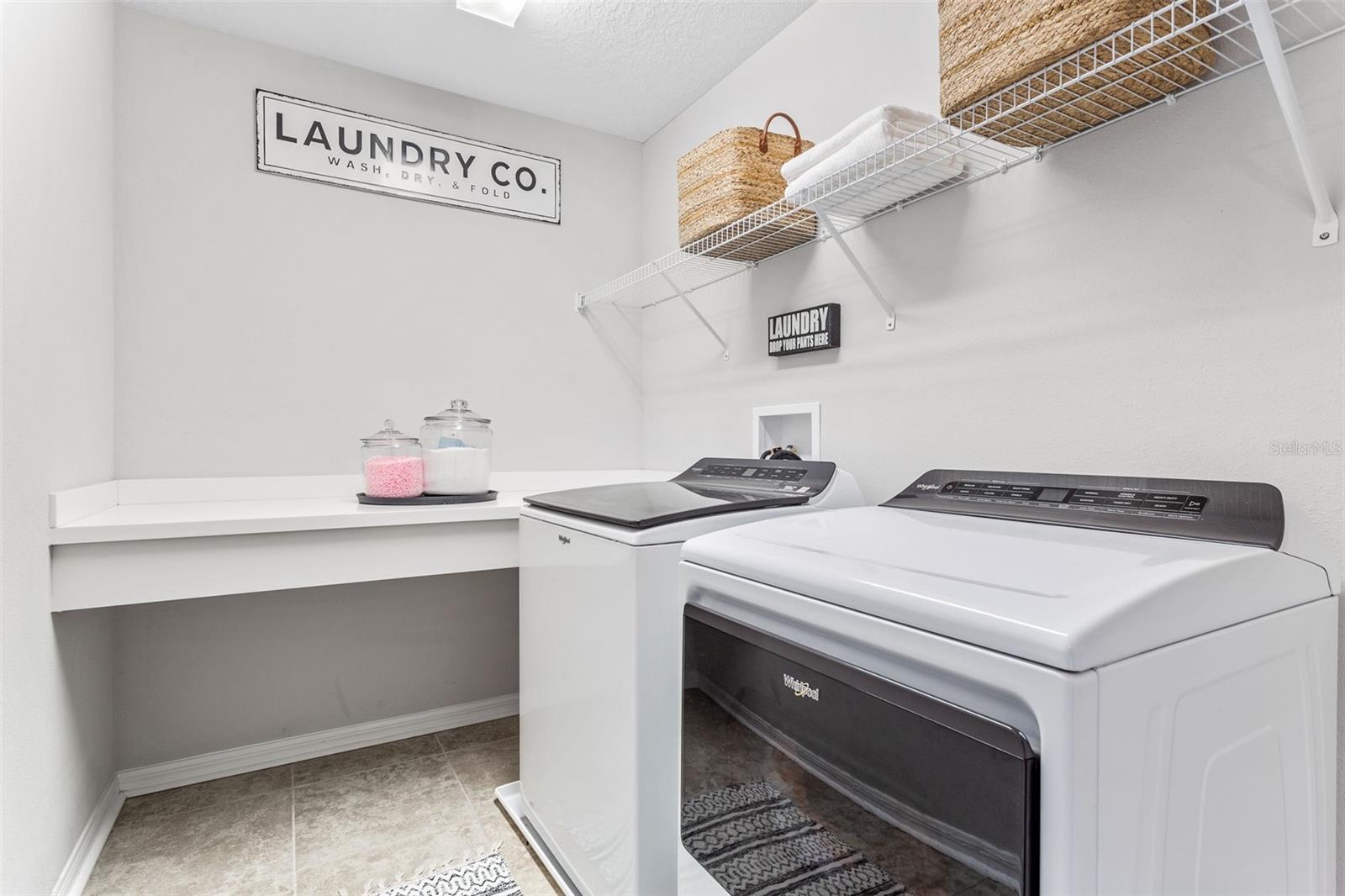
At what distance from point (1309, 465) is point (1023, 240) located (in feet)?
2.14

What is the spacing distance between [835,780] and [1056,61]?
112 cm

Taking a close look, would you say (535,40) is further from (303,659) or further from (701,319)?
(303,659)

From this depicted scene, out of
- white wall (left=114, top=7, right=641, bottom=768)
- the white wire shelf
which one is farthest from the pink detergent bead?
the white wire shelf

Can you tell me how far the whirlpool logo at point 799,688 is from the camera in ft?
3.11

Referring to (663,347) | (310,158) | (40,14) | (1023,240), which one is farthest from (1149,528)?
(310,158)

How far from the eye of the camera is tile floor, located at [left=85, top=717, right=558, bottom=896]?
1.66 meters

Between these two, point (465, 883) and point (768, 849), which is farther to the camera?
point (465, 883)

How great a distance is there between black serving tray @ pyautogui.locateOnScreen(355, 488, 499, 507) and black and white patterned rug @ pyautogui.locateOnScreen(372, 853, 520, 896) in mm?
935

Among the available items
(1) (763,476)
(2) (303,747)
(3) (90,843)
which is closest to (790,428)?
(1) (763,476)

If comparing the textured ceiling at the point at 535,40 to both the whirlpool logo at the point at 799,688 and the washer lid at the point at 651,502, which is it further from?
the whirlpool logo at the point at 799,688

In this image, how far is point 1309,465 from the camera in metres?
1.02

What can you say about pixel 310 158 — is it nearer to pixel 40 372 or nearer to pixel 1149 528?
pixel 40 372

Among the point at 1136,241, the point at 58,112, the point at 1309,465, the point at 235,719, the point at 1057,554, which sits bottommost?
the point at 235,719

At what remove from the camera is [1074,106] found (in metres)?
1.20
